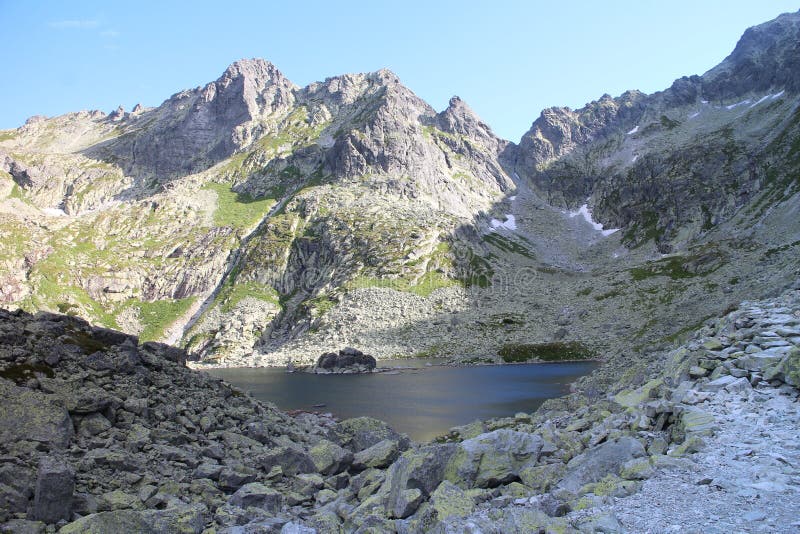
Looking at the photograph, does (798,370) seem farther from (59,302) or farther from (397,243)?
(59,302)

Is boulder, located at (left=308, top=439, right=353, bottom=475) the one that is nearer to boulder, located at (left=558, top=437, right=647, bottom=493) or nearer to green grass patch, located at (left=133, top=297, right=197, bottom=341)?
boulder, located at (left=558, top=437, right=647, bottom=493)

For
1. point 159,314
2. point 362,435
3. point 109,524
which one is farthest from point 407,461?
point 159,314

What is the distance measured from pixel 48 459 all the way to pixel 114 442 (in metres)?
3.87

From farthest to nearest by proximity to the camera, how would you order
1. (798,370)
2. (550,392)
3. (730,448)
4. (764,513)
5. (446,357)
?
(446,357), (550,392), (798,370), (730,448), (764,513)

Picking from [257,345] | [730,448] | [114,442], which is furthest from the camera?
[257,345]

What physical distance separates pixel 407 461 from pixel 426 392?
171 ft

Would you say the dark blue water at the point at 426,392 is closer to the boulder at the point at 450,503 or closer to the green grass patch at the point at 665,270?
the boulder at the point at 450,503

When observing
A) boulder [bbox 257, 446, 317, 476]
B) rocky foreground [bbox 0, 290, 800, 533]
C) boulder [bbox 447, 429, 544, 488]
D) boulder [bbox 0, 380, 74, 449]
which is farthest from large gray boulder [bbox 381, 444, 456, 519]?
boulder [bbox 0, 380, 74, 449]

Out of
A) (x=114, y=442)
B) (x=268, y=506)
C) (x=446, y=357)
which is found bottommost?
(x=446, y=357)

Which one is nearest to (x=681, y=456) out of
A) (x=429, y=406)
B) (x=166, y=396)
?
(x=166, y=396)

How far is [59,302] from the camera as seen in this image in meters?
159

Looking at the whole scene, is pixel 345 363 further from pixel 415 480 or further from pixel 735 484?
pixel 735 484

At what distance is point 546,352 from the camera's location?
109062 millimetres

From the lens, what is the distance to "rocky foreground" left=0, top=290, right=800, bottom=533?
10.2 m
